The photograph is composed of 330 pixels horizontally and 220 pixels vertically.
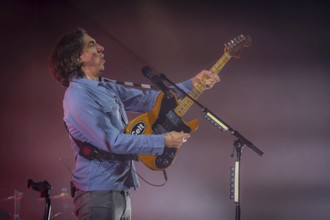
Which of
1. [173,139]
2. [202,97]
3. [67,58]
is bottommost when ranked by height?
[173,139]

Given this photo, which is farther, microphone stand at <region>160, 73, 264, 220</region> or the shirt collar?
microphone stand at <region>160, 73, 264, 220</region>

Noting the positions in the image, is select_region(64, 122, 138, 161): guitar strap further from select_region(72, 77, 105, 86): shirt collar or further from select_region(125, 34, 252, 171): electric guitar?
select_region(72, 77, 105, 86): shirt collar

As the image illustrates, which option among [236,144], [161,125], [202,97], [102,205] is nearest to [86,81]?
[161,125]

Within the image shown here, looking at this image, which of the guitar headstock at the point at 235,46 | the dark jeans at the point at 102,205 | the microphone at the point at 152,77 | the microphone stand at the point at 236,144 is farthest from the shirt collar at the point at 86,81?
the guitar headstock at the point at 235,46

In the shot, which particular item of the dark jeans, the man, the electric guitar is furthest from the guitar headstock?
the dark jeans

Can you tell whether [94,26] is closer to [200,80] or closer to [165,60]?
[165,60]

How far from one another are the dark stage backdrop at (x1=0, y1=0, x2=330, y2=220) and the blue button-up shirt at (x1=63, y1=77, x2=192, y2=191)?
2293mm

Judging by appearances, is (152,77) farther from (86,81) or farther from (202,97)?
Result: (202,97)

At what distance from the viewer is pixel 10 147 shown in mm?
4859

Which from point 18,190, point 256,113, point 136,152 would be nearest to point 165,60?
point 256,113

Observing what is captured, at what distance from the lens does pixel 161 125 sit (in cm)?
280

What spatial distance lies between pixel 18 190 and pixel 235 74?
9.18 feet

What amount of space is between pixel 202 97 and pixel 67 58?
89.7 inches

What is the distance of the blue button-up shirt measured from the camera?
2.42 m
